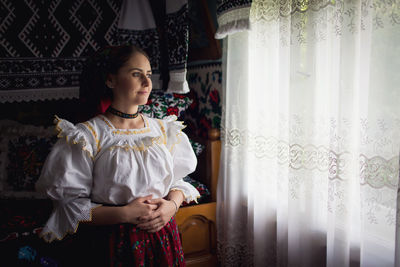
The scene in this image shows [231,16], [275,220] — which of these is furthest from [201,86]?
[275,220]

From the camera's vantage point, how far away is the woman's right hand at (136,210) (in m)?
0.91

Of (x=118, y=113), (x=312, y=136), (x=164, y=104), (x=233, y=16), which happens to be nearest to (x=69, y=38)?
(x=164, y=104)

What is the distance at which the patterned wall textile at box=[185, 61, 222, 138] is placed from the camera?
74.7 inches

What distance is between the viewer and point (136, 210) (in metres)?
0.92

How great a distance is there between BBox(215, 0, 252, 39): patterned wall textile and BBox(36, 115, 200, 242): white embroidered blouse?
655mm

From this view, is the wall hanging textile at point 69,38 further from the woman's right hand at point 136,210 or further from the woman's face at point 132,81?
the woman's right hand at point 136,210

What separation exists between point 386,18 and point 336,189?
1.86 ft

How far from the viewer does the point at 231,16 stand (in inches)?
54.7

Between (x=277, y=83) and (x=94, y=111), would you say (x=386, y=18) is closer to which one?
(x=277, y=83)

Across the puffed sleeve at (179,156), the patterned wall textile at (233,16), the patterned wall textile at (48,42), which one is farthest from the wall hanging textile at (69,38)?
the puffed sleeve at (179,156)

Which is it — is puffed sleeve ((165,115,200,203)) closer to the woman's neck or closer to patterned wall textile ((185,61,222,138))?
the woman's neck

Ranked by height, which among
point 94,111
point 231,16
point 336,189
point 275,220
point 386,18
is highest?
point 231,16

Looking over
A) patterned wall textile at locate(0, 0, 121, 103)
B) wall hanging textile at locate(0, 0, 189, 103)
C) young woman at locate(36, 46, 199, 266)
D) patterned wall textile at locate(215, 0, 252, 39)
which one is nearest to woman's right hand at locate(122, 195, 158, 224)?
young woman at locate(36, 46, 199, 266)

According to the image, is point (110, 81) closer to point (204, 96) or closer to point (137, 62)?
point (137, 62)
